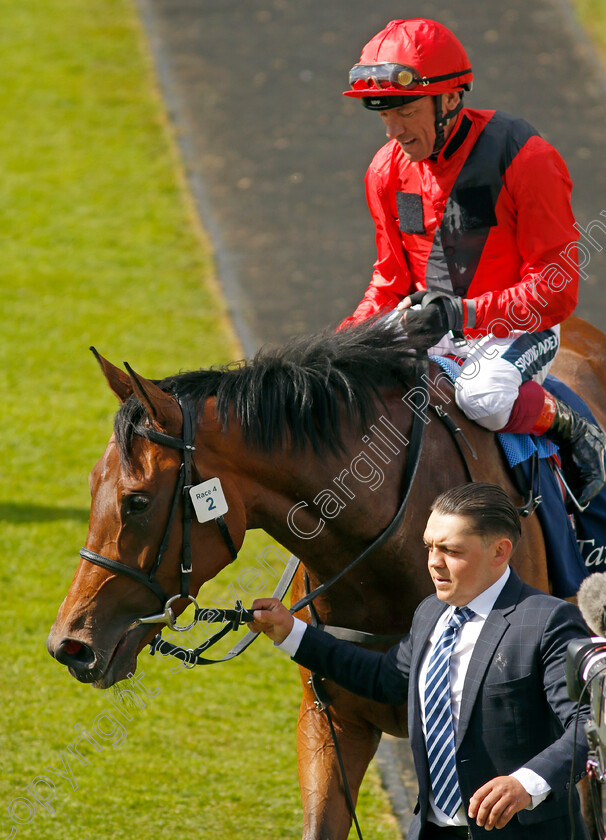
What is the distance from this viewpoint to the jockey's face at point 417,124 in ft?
11.0

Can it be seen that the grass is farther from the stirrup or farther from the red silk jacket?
the red silk jacket

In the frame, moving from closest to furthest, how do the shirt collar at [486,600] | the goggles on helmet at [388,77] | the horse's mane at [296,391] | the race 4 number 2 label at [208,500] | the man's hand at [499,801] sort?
the man's hand at [499,801], the shirt collar at [486,600], the race 4 number 2 label at [208,500], the horse's mane at [296,391], the goggles on helmet at [388,77]

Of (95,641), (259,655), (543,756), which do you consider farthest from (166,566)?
(259,655)

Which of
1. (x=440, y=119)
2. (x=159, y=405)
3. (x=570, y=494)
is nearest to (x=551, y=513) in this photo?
(x=570, y=494)

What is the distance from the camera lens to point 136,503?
2758 mm

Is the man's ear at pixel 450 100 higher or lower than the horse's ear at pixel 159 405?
higher

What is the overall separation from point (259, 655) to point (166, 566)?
10.9 ft

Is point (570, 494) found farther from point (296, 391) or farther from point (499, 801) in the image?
point (499, 801)

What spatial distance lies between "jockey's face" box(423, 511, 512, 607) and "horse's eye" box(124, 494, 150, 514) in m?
0.70

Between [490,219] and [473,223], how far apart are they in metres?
0.05

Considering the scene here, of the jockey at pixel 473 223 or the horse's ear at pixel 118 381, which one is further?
the jockey at pixel 473 223

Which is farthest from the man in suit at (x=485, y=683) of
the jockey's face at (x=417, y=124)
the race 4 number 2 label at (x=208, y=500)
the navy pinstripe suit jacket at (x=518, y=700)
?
the jockey's face at (x=417, y=124)

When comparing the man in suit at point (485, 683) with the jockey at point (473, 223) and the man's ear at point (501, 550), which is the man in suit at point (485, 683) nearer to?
the man's ear at point (501, 550)

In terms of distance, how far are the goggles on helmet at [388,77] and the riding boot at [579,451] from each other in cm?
110
